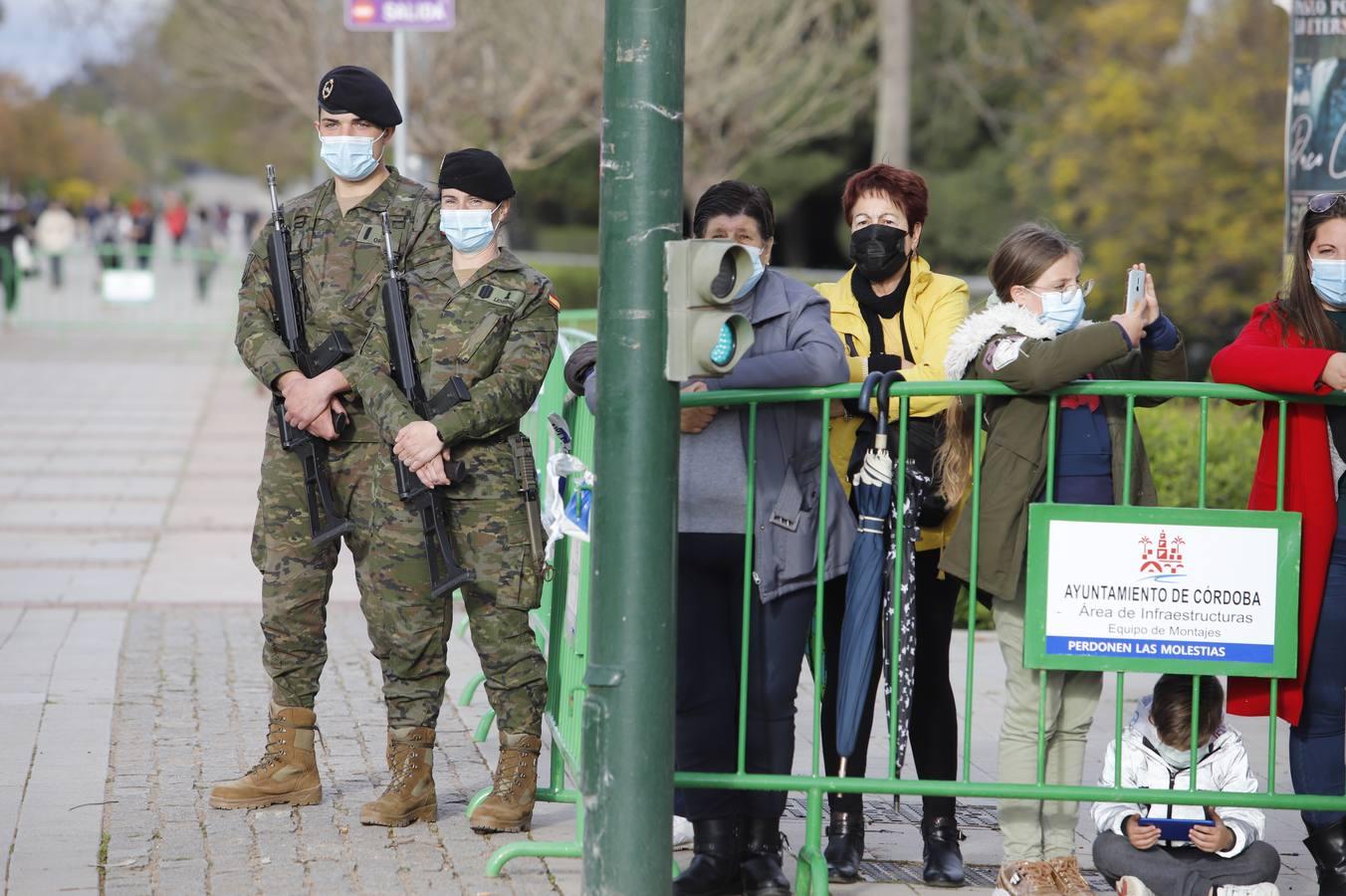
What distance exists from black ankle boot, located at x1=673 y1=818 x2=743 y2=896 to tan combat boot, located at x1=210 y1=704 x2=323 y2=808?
135 cm

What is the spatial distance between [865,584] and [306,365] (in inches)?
74.7

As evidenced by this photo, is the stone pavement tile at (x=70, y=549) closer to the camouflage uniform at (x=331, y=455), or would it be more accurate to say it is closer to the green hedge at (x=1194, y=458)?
the camouflage uniform at (x=331, y=455)

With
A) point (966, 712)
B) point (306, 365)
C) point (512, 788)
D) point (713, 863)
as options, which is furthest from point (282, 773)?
point (966, 712)

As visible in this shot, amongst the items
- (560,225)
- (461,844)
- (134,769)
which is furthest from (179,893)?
(560,225)

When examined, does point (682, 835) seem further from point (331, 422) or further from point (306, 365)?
point (306, 365)

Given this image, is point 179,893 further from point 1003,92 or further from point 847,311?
point 1003,92

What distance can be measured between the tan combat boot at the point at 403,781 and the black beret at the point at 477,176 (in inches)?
62.7

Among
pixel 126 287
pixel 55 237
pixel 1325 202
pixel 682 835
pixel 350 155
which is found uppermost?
pixel 55 237

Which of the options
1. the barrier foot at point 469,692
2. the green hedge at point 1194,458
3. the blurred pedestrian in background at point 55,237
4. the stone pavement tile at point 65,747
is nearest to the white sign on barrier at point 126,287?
the blurred pedestrian in background at point 55,237

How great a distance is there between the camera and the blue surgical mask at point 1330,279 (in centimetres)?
479

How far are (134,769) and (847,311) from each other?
284 cm

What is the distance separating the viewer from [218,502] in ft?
41.2

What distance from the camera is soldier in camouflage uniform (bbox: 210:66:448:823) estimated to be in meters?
5.40

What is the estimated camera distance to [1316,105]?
7578 millimetres
